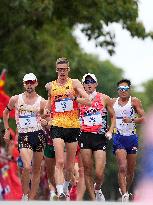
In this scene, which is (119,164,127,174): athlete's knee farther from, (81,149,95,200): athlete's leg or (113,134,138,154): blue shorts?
(81,149,95,200): athlete's leg

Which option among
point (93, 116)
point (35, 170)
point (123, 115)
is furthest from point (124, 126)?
point (35, 170)

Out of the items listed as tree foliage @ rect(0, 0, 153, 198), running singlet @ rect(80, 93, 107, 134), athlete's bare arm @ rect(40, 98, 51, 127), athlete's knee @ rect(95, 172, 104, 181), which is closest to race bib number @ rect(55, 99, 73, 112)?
athlete's bare arm @ rect(40, 98, 51, 127)

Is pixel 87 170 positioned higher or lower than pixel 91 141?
lower

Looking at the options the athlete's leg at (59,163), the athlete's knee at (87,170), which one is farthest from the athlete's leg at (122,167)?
the athlete's leg at (59,163)

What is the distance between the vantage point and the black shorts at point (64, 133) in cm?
1266

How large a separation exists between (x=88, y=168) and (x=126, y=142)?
1.22 meters

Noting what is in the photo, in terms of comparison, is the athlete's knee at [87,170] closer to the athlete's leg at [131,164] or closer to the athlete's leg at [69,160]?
the athlete's leg at [69,160]

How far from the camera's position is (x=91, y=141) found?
43.8 feet

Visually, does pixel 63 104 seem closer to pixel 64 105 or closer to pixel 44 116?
pixel 64 105

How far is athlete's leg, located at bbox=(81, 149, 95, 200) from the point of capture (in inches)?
523

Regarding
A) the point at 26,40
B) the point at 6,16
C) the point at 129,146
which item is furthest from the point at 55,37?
the point at 129,146

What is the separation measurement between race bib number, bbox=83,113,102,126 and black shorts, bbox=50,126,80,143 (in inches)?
25.4

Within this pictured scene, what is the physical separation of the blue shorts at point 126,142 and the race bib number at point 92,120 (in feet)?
3.43

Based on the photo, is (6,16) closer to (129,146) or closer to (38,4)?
(38,4)
